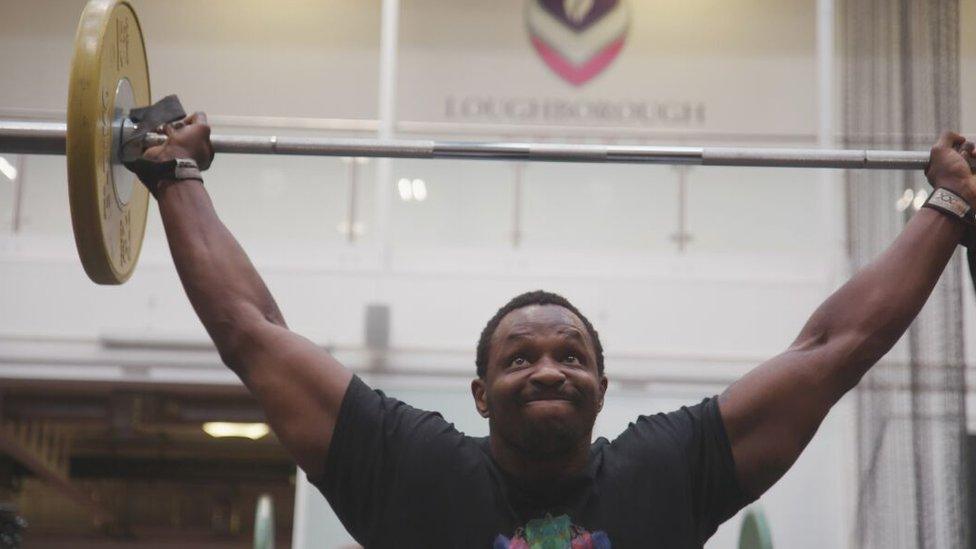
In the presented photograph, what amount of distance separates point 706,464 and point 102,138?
1181 mm

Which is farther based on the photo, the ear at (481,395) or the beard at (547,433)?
the ear at (481,395)

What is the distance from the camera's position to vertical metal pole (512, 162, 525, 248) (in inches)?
264

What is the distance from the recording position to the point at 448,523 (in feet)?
5.98

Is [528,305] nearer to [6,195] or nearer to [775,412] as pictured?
[775,412]

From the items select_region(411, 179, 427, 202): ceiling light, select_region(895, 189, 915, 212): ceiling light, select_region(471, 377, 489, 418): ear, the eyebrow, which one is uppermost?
select_region(411, 179, 427, 202): ceiling light

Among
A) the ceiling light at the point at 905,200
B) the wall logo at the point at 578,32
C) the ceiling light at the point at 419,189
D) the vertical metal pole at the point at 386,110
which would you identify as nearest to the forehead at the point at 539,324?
the ceiling light at the point at 905,200

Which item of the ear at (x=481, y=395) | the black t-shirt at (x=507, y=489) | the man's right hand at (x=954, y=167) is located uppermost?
the man's right hand at (x=954, y=167)

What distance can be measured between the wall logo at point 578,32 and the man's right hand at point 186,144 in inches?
201

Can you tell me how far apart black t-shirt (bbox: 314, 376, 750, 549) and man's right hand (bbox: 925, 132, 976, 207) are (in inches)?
24.1

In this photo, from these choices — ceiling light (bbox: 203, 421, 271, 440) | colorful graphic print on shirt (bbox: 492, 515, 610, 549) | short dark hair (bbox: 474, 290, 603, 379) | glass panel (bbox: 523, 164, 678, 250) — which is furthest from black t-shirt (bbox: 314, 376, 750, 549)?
ceiling light (bbox: 203, 421, 271, 440)

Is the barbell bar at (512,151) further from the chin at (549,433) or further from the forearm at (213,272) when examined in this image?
the chin at (549,433)

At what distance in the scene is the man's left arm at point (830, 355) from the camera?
75.5 inches

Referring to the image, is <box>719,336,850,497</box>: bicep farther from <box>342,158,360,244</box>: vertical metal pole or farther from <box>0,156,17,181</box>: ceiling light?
<box>0,156,17,181</box>: ceiling light

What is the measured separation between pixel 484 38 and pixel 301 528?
2914 millimetres
